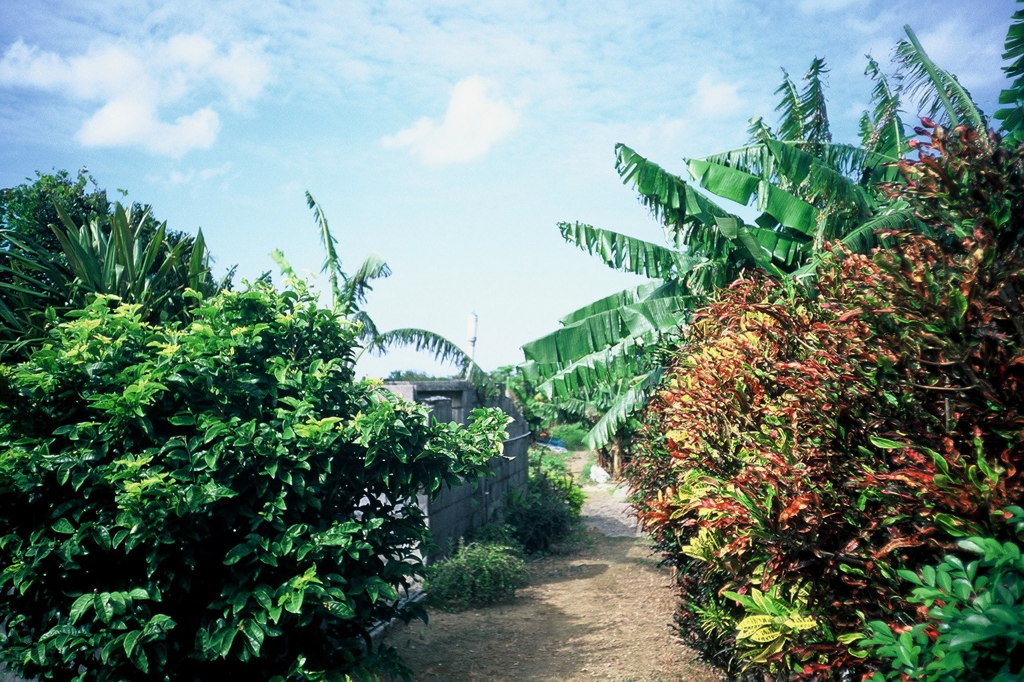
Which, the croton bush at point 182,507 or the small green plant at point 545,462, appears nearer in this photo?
the croton bush at point 182,507

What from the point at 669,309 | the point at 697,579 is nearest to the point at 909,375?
the point at 697,579

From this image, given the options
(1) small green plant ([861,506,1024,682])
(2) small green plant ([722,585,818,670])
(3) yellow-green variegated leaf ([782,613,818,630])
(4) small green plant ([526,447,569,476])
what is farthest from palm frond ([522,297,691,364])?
(1) small green plant ([861,506,1024,682])

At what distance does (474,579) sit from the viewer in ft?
28.9

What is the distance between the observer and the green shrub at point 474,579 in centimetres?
866

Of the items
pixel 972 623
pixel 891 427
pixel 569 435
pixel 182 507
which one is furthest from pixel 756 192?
pixel 569 435

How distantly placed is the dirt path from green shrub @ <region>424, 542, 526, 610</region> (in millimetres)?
163

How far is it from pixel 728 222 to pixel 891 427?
24.7 ft

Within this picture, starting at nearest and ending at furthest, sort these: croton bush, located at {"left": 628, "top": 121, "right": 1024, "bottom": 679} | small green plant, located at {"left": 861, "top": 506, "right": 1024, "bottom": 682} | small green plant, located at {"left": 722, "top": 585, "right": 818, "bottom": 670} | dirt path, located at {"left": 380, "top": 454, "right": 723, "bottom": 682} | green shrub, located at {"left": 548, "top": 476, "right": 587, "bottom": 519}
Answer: small green plant, located at {"left": 861, "top": 506, "right": 1024, "bottom": 682} < croton bush, located at {"left": 628, "top": 121, "right": 1024, "bottom": 679} < small green plant, located at {"left": 722, "top": 585, "right": 818, "bottom": 670} < dirt path, located at {"left": 380, "top": 454, "right": 723, "bottom": 682} < green shrub, located at {"left": 548, "top": 476, "right": 587, "bottom": 519}

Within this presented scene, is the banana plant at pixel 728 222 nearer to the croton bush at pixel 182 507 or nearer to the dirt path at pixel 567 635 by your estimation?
the dirt path at pixel 567 635

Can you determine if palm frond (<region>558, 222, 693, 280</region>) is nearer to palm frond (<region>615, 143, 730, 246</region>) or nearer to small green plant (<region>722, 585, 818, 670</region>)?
palm frond (<region>615, 143, 730, 246</region>)

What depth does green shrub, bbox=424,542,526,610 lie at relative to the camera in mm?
8656

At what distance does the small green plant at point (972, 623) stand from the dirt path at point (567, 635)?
13.5 ft

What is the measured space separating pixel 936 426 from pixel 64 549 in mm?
4370

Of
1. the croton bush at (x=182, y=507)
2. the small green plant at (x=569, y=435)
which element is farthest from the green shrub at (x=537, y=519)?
the small green plant at (x=569, y=435)
